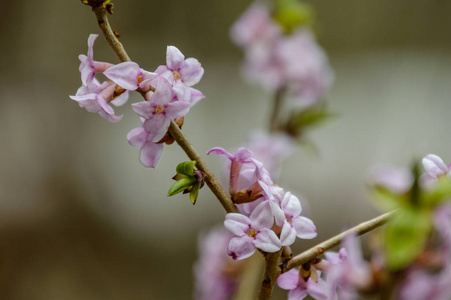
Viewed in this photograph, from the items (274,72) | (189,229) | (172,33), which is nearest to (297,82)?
(274,72)

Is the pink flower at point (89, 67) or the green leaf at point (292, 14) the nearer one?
the pink flower at point (89, 67)

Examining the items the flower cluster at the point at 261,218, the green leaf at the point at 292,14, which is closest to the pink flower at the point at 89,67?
the flower cluster at the point at 261,218

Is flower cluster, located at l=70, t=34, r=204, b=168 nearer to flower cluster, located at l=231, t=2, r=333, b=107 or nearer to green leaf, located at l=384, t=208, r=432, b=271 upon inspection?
green leaf, located at l=384, t=208, r=432, b=271

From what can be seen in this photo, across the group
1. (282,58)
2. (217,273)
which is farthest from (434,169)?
(282,58)

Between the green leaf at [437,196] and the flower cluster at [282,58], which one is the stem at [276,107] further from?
the green leaf at [437,196]

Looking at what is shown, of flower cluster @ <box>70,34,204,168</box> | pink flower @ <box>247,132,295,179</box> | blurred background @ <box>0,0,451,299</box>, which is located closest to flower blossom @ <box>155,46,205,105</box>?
flower cluster @ <box>70,34,204,168</box>

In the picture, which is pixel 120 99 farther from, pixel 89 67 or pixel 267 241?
pixel 267 241

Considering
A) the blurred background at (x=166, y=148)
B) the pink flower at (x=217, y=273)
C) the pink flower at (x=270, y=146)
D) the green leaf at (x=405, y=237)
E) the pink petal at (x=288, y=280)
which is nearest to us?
the green leaf at (x=405, y=237)
